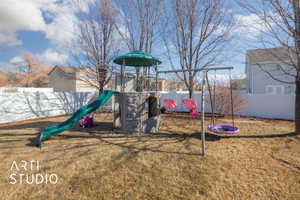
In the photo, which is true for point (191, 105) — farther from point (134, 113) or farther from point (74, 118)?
point (74, 118)

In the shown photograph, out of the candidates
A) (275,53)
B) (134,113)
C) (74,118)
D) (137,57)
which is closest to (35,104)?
(74,118)

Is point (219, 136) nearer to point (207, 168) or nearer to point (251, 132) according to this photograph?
point (251, 132)

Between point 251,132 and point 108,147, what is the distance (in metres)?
5.05

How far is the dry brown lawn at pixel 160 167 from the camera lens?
2.28 meters

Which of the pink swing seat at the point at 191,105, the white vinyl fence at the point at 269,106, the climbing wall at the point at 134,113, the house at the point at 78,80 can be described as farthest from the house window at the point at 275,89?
the climbing wall at the point at 134,113

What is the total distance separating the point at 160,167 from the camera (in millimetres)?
2998

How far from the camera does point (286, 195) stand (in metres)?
2.18

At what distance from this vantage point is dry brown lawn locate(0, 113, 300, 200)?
2.28 m

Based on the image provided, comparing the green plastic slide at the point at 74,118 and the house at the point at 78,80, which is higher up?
the house at the point at 78,80

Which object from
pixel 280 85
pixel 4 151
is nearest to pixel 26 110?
pixel 4 151

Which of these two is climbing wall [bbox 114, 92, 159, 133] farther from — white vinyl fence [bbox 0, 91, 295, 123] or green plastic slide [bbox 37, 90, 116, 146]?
white vinyl fence [bbox 0, 91, 295, 123]

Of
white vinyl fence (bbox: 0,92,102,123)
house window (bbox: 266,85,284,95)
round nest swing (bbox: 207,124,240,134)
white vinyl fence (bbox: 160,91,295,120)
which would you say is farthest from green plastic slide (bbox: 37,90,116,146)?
house window (bbox: 266,85,284,95)

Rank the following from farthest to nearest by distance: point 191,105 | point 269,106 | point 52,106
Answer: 1. point 52,106
2. point 269,106
3. point 191,105

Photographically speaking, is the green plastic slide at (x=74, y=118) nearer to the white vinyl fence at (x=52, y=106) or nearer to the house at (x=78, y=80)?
the house at (x=78, y=80)
